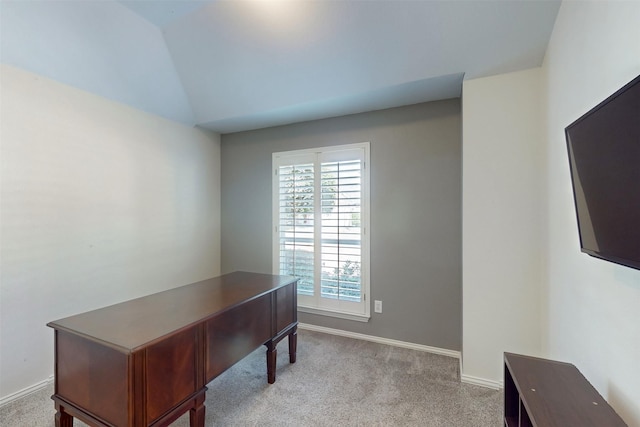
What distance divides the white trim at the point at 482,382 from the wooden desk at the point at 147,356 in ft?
5.53

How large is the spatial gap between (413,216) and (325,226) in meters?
0.92

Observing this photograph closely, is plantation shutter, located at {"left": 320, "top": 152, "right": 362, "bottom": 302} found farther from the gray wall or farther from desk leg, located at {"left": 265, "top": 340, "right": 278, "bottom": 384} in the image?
desk leg, located at {"left": 265, "top": 340, "right": 278, "bottom": 384}

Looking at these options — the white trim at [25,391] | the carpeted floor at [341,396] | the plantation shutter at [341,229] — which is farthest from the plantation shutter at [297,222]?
the white trim at [25,391]

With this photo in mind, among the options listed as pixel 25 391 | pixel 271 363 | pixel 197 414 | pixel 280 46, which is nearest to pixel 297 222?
pixel 271 363

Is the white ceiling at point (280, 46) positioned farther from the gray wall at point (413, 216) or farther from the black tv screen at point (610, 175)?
the black tv screen at point (610, 175)

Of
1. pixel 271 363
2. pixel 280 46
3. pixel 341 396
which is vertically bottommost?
pixel 341 396

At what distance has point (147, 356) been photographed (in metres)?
1.27

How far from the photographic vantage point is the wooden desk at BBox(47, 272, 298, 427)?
1252 millimetres

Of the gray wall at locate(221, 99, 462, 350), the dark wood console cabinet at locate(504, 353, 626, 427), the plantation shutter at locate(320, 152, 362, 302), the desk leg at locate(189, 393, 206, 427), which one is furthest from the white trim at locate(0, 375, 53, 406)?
the dark wood console cabinet at locate(504, 353, 626, 427)

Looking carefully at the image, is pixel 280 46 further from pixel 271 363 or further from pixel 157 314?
pixel 271 363

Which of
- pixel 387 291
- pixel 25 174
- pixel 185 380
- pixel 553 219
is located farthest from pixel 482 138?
pixel 25 174

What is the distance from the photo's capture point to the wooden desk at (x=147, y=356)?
1.25 m

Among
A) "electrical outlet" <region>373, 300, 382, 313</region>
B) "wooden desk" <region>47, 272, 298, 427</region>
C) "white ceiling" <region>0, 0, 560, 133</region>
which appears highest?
"white ceiling" <region>0, 0, 560, 133</region>

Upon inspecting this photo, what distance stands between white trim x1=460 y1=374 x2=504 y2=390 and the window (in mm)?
1006
